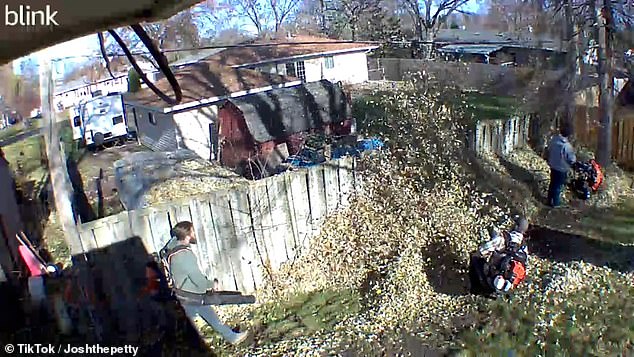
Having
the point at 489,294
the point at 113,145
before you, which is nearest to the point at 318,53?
the point at 113,145

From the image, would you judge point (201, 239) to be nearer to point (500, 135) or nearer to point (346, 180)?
point (346, 180)

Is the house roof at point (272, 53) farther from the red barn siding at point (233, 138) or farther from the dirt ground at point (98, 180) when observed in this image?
the red barn siding at point (233, 138)

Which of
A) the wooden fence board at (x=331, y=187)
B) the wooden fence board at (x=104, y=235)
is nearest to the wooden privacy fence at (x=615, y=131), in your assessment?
the wooden fence board at (x=331, y=187)

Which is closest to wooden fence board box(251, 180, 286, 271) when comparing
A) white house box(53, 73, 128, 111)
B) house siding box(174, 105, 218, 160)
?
house siding box(174, 105, 218, 160)

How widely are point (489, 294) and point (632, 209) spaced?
3857 mm

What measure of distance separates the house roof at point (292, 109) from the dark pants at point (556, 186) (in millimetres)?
5767

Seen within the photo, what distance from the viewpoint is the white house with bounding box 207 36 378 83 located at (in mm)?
18156

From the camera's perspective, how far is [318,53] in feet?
62.3

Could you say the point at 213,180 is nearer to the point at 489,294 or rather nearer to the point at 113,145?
the point at 489,294

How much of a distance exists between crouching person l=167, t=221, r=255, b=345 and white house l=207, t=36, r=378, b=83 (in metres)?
13.0

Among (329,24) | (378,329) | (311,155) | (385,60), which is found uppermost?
(329,24)

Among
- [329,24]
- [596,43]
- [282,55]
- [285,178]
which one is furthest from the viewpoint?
[329,24]

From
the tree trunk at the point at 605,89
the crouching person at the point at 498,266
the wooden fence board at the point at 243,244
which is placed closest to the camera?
the crouching person at the point at 498,266

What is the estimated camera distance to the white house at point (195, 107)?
44.2ft
